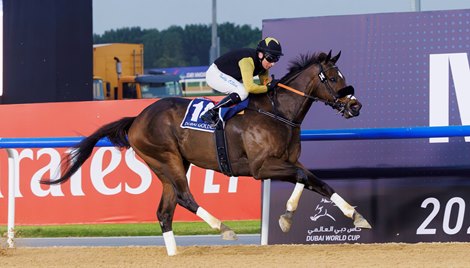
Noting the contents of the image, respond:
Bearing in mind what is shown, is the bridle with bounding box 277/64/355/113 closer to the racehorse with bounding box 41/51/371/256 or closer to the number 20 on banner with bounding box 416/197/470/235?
the racehorse with bounding box 41/51/371/256

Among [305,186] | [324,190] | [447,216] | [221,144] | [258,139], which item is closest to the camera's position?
[324,190]

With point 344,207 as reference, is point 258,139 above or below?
above

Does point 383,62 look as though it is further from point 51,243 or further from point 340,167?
point 51,243

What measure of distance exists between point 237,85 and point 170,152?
953 mm

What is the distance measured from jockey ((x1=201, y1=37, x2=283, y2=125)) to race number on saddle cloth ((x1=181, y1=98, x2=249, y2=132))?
49 millimetres

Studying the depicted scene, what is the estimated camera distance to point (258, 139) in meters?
9.44

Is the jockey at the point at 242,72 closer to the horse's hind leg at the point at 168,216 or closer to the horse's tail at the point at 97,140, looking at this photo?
the horse's hind leg at the point at 168,216

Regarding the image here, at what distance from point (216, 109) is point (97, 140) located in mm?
1456

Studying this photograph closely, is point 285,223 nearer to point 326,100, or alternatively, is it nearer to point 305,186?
point 305,186

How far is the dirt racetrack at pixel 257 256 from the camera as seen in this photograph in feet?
28.3

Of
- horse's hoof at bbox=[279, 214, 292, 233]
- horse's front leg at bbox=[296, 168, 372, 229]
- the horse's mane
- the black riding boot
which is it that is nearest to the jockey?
the black riding boot

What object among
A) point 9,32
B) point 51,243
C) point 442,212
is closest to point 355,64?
point 442,212

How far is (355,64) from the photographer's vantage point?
34.0 feet

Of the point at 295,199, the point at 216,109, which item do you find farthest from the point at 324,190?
the point at 216,109
